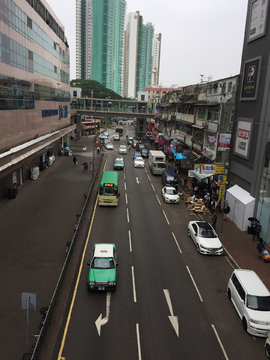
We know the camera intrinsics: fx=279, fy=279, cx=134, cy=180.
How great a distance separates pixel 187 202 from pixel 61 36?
38591mm

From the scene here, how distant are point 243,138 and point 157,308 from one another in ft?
58.9

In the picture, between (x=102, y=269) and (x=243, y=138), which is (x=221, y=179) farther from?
(x=102, y=269)

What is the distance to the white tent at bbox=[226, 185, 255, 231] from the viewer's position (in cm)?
2312

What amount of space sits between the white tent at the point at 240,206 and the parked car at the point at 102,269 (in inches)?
494

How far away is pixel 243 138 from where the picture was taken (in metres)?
25.5

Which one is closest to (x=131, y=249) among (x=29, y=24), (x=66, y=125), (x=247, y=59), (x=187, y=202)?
(x=187, y=202)

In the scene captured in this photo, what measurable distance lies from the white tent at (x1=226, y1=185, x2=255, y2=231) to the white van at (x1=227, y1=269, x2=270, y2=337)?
32.6 feet

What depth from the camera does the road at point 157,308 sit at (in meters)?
11.1

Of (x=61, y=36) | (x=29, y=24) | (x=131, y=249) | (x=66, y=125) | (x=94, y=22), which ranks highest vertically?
(x=94, y=22)

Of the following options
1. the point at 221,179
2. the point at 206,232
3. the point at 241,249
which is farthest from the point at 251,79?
the point at 241,249

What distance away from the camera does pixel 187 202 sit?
29609mm

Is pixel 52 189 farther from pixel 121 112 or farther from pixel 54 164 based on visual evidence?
pixel 121 112

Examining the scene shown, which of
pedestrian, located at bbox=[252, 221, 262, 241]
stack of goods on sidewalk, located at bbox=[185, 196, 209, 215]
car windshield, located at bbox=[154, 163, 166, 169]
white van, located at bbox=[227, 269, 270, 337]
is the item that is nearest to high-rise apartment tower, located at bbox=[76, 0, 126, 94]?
car windshield, located at bbox=[154, 163, 166, 169]

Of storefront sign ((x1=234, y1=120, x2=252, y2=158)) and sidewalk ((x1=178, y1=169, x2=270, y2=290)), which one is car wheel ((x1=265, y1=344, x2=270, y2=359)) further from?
storefront sign ((x1=234, y1=120, x2=252, y2=158))
